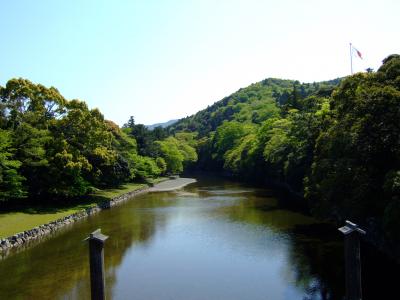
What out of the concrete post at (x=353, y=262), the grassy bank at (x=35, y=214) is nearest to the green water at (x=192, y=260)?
the grassy bank at (x=35, y=214)

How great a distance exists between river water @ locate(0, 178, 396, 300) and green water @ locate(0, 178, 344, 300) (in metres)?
0.05

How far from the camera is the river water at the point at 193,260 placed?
19.6 metres

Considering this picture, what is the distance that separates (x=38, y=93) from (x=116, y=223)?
1506 cm

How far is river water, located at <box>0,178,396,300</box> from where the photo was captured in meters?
19.6

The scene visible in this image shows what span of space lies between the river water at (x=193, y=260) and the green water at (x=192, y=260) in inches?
1.8

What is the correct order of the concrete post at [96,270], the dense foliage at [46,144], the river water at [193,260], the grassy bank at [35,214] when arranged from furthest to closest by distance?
the dense foliage at [46,144] < the grassy bank at [35,214] < the river water at [193,260] < the concrete post at [96,270]

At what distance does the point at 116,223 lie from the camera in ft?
121

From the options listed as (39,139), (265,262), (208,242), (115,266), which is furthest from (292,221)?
(39,139)

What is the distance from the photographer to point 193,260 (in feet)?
81.0

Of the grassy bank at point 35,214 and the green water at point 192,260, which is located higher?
the grassy bank at point 35,214

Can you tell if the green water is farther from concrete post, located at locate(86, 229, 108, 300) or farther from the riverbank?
concrete post, located at locate(86, 229, 108, 300)

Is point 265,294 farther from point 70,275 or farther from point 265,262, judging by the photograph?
point 70,275

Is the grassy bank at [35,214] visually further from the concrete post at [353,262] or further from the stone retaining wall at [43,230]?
the concrete post at [353,262]

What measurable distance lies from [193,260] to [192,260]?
0.20 feet
